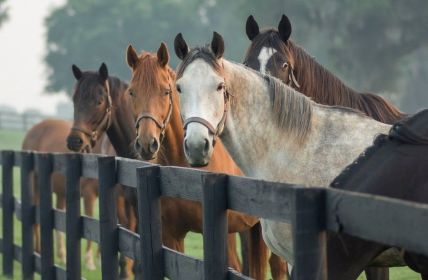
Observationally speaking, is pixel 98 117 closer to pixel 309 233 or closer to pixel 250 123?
pixel 250 123

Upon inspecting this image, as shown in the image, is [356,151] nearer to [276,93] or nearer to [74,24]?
[276,93]

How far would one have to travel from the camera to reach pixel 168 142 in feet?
22.9

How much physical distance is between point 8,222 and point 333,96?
17.3ft

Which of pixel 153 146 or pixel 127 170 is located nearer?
pixel 127 170

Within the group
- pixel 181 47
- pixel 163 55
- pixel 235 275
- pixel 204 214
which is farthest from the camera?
pixel 163 55

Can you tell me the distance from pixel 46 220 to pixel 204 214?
14.2 ft

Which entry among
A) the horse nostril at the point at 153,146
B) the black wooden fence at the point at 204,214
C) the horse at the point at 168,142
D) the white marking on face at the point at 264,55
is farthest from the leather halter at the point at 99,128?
the white marking on face at the point at 264,55

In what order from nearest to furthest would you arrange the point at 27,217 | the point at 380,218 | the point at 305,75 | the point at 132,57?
the point at 380,218 → the point at 305,75 → the point at 132,57 → the point at 27,217

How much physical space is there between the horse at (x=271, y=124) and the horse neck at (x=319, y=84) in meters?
1.25

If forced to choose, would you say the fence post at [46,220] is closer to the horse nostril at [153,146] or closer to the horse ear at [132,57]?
the horse ear at [132,57]

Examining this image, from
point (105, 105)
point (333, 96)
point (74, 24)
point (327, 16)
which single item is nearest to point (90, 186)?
point (105, 105)

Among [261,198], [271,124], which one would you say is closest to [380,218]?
[261,198]

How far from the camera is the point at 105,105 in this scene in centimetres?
910

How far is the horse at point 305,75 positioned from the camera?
6.77 meters
